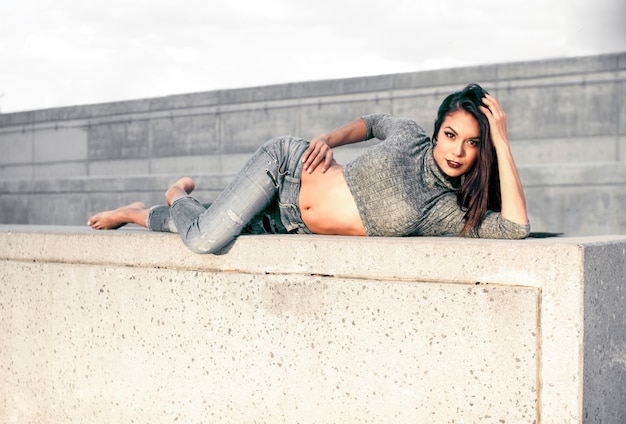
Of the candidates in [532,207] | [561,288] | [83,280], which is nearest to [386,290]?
[561,288]

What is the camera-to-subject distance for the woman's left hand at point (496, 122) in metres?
3.83

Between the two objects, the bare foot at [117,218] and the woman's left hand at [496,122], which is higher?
the woman's left hand at [496,122]

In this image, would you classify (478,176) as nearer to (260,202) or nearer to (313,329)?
A: (313,329)

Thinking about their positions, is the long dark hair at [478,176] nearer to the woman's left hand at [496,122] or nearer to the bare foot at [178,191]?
the woman's left hand at [496,122]

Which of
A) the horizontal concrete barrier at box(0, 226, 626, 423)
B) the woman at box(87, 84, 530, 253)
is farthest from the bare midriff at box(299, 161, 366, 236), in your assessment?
the horizontal concrete barrier at box(0, 226, 626, 423)

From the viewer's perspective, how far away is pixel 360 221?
4105 mm

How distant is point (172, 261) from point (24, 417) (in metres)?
1.61

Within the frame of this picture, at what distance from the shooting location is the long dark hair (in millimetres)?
3863

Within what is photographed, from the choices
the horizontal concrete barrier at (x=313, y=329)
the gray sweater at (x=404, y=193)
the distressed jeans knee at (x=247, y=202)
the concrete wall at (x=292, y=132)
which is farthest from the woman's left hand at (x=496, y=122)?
the concrete wall at (x=292, y=132)

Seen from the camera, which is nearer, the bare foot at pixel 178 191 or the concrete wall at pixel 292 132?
the bare foot at pixel 178 191

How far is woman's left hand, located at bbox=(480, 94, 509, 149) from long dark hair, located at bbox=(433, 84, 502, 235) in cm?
3

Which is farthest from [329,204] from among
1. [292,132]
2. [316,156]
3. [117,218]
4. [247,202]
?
[292,132]

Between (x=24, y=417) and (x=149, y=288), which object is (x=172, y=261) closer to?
(x=149, y=288)

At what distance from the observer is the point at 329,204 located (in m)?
4.28
